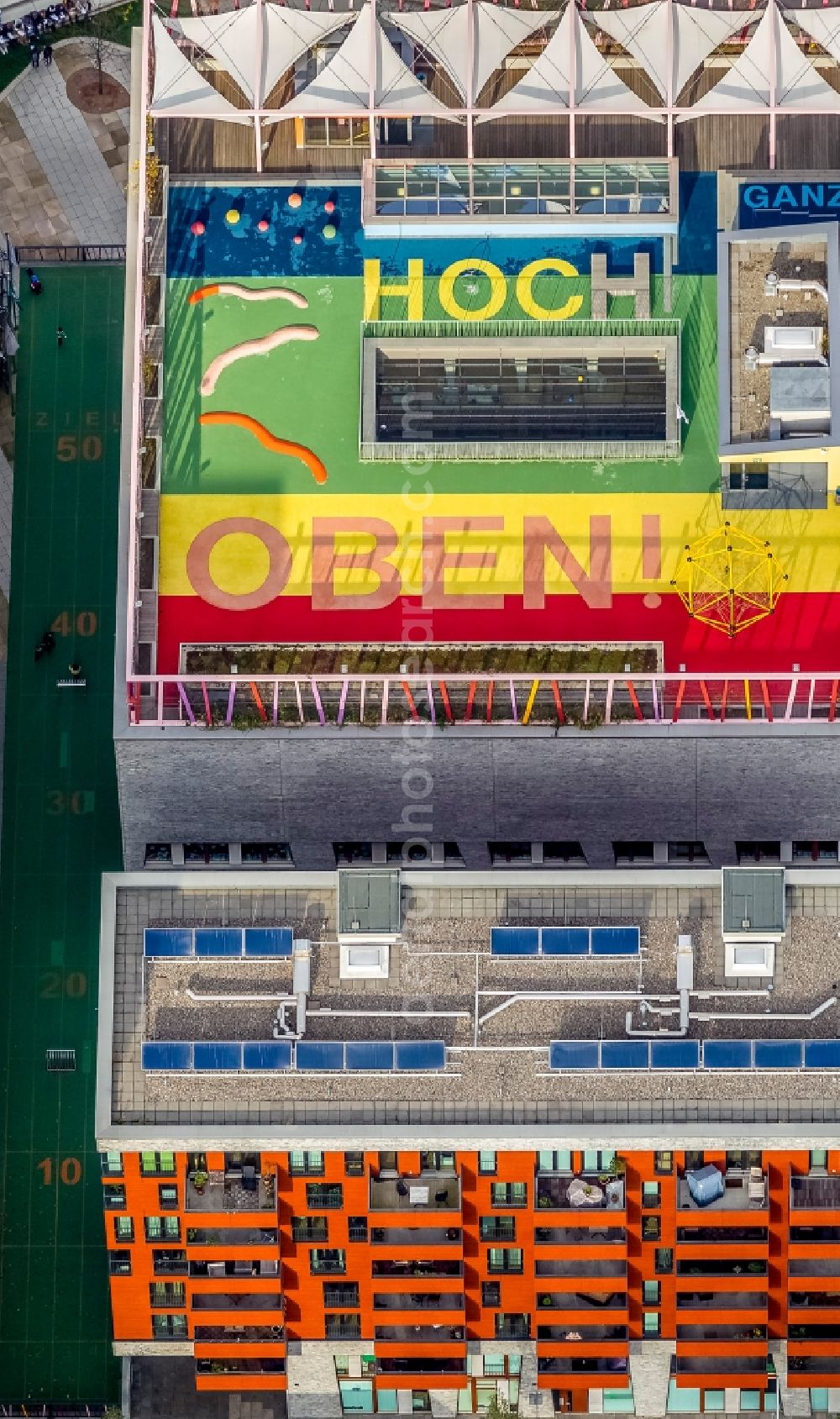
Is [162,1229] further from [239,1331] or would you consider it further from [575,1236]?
[575,1236]

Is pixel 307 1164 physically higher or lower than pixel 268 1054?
lower

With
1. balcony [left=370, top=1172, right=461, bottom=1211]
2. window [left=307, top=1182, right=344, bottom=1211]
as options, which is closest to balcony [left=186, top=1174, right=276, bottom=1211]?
window [left=307, top=1182, right=344, bottom=1211]

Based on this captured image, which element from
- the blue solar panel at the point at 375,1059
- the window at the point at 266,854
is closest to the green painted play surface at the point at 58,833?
the window at the point at 266,854

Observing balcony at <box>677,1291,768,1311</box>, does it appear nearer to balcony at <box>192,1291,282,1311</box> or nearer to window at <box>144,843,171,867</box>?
balcony at <box>192,1291,282,1311</box>

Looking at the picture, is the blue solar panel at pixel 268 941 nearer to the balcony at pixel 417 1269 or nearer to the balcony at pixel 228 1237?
the balcony at pixel 228 1237

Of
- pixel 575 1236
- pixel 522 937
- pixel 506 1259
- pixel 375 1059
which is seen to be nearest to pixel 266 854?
pixel 375 1059

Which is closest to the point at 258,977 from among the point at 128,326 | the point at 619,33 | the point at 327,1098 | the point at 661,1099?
the point at 327,1098

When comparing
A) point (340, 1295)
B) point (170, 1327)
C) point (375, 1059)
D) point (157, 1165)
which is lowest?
point (170, 1327)
